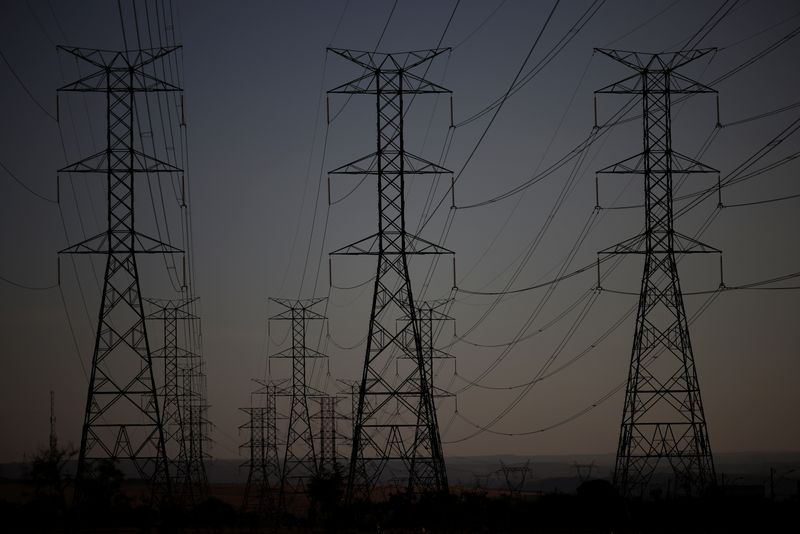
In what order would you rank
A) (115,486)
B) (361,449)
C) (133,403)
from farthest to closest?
(115,486)
(361,449)
(133,403)

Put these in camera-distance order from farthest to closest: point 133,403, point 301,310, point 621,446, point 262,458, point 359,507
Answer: point 262,458 < point 301,310 < point 359,507 < point 621,446 < point 133,403

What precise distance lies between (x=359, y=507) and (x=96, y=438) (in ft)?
77.8

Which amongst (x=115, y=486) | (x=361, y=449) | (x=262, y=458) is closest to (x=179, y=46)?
(x=361, y=449)

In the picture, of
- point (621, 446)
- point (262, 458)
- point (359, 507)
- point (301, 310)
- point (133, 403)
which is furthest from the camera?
point (262, 458)

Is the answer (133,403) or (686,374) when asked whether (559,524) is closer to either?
(686,374)

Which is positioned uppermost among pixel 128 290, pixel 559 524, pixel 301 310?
pixel 301 310

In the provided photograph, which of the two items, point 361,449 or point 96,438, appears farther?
point 361,449

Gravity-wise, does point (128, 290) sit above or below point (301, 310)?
below

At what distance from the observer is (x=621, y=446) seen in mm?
52562

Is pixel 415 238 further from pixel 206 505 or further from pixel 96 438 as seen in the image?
pixel 206 505

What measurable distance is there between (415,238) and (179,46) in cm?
1312

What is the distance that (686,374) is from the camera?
50.5 metres

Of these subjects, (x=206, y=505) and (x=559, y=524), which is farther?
(x=206, y=505)

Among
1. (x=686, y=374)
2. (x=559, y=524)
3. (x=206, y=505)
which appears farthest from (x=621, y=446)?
(x=206, y=505)
